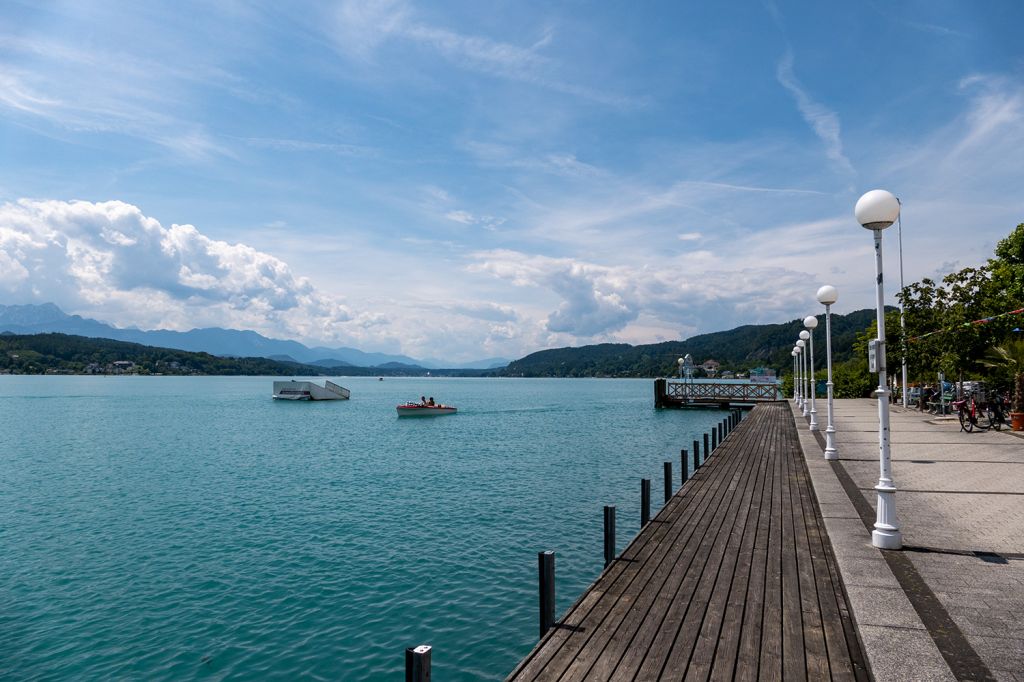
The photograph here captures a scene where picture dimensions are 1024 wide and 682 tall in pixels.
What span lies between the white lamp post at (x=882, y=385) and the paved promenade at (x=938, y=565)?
26cm

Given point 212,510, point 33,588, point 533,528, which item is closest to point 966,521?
point 533,528

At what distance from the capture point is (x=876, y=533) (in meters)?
7.55

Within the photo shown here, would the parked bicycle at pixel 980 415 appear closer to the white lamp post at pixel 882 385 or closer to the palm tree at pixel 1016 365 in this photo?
the palm tree at pixel 1016 365

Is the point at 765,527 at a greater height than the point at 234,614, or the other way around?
the point at 765,527

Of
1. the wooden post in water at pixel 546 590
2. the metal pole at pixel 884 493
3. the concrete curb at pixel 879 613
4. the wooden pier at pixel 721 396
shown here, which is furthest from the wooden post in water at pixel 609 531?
the wooden pier at pixel 721 396

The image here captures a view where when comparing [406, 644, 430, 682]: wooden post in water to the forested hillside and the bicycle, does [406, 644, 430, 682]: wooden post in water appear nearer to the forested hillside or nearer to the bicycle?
the bicycle

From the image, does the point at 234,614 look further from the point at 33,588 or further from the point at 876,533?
the point at 876,533

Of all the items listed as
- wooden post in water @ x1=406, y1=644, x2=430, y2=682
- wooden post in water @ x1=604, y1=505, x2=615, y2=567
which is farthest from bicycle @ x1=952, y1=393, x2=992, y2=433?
wooden post in water @ x1=406, y1=644, x2=430, y2=682

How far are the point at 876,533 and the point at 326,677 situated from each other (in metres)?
7.15

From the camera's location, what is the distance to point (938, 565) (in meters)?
6.80

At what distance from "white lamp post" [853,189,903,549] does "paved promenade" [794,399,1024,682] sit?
0.26 meters

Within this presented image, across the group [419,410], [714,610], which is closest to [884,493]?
[714,610]

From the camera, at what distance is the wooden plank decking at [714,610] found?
189 inches

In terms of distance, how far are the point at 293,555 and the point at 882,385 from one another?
1092 centimetres
